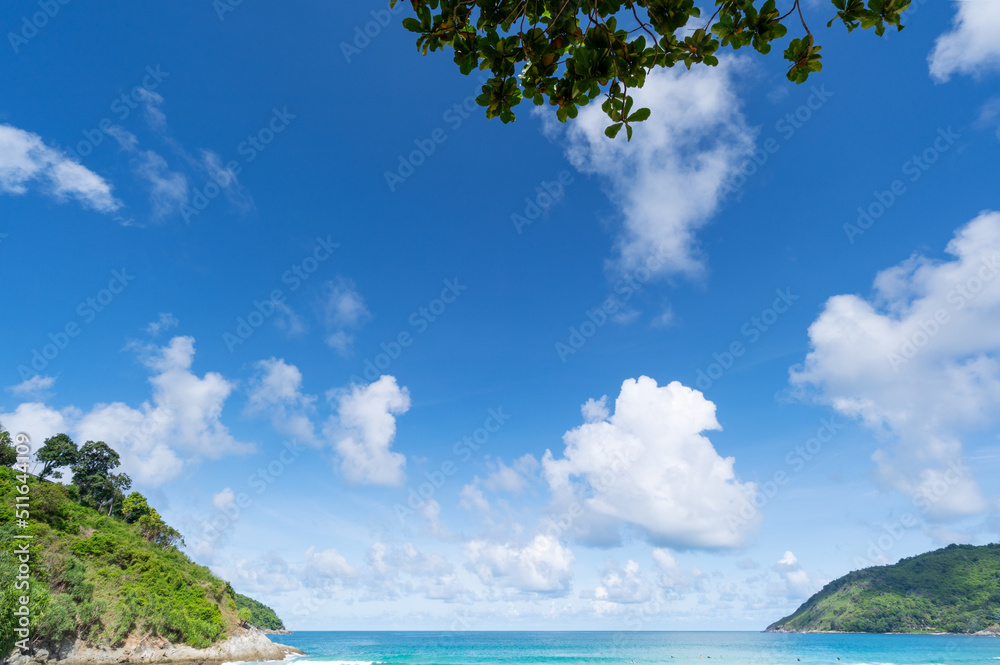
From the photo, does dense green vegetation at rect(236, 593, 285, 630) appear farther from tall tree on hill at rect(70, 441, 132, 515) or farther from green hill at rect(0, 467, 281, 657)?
green hill at rect(0, 467, 281, 657)

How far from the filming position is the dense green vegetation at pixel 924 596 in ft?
267

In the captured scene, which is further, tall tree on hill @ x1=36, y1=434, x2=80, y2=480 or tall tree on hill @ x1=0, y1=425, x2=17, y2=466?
tall tree on hill @ x1=36, y1=434, x2=80, y2=480

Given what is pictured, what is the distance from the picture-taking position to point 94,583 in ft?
89.8

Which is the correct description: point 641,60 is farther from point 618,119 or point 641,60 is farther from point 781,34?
point 781,34

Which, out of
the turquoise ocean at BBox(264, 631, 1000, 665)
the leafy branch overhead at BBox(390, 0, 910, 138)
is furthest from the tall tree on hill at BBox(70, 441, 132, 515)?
the leafy branch overhead at BBox(390, 0, 910, 138)

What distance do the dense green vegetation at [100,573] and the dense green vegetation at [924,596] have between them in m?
117

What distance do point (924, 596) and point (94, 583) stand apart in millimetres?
132798

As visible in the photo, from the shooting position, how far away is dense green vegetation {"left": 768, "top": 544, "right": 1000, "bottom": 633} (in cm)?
8125

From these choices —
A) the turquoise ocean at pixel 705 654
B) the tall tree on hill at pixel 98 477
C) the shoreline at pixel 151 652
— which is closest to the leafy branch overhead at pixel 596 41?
the shoreline at pixel 151 652

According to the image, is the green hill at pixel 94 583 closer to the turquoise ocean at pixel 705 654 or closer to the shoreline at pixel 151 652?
the shoreline at pixel 151 652

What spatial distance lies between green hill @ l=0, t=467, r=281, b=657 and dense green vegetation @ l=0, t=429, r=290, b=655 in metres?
0.06

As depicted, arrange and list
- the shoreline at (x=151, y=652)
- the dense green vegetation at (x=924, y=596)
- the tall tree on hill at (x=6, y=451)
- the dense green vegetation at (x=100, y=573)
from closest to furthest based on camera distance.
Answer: the dense green vegetation at (x=100, y=573), the shoreline at (x=151, y=652), the tall tree on hill at (x=6, y=451), the dense green vegetation at (x=924, y=596)

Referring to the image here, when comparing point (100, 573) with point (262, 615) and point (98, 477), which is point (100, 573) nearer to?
point (98, 477)

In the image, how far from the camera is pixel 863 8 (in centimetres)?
184
